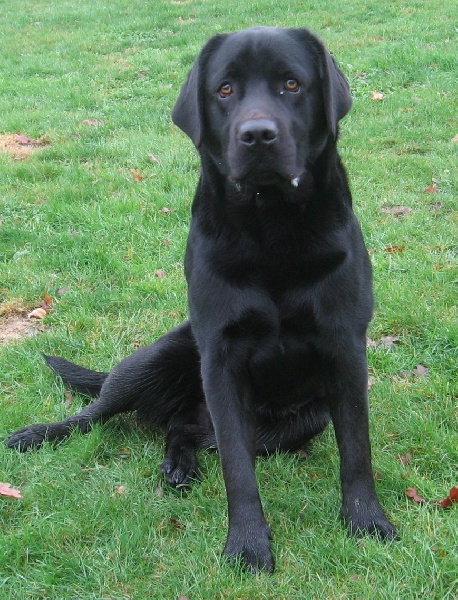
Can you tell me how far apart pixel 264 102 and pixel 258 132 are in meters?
0.15

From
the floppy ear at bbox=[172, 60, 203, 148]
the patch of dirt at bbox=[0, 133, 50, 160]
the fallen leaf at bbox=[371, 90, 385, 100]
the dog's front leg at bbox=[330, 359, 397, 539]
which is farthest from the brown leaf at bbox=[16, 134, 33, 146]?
the dog's front leg at bbox=[330, 359, 397, 539]

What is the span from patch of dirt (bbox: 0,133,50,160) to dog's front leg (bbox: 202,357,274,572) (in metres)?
4.45

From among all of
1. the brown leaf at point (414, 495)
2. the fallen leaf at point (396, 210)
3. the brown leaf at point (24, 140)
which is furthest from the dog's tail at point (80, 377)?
the brown leaf at point (24, 140)

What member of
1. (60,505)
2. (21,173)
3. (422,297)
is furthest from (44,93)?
(60,505)

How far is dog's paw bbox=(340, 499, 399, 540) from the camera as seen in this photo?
8.13ft

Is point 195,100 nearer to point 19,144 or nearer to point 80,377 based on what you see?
point 80,377

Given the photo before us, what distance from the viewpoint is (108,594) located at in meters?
2.33

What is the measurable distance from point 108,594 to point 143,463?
0.74 m

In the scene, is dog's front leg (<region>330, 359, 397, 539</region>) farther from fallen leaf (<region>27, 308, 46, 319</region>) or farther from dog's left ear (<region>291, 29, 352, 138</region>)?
fallen leaf (<region>27, 308, 46, 319</region>)

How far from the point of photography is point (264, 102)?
2377mm

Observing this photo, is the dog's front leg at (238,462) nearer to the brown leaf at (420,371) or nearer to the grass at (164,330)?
the grass at (164,330)

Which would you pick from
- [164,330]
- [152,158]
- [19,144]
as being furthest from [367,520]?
[19,144]

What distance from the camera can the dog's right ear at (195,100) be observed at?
256cm

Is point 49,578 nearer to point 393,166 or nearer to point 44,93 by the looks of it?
point 393,166
